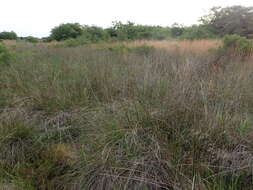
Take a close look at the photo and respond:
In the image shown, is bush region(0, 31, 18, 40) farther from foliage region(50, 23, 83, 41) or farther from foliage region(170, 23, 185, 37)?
foliage region(170, 23, 185, 37)

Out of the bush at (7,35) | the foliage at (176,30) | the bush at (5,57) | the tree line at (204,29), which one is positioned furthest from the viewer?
the bush at (7,35)

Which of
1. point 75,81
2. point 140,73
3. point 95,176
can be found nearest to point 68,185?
point 95,176

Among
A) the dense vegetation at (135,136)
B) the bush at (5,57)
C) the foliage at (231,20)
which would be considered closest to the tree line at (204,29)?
the foliage at (231,20)

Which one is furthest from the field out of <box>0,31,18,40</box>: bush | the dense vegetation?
<box>0,31,18,40</box>: bush

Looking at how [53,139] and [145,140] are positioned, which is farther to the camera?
[53,139]

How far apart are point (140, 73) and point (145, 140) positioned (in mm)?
1246

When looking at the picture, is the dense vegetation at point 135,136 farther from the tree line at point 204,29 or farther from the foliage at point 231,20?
the foliage at point 231,20

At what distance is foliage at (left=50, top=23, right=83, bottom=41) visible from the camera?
23497mm

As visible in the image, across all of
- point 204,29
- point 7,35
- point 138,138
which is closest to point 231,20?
point 204,29

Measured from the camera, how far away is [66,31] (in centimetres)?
2358

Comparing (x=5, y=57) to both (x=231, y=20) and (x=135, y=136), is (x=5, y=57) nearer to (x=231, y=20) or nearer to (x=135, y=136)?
(x=135, y=136)

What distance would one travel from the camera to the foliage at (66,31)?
23.5m

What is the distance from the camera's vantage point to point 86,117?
8.17ft

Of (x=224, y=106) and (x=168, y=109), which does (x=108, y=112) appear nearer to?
(x=168, y=109)
